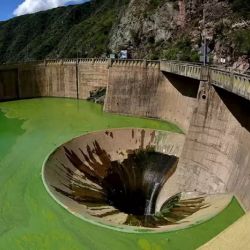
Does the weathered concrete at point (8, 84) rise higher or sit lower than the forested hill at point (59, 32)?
lower

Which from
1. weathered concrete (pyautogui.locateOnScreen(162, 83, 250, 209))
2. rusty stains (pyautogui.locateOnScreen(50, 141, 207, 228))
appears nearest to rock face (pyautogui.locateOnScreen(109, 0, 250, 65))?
weathered concrete (pyautogui.locateOnScreen(162, 83, 250, 209))

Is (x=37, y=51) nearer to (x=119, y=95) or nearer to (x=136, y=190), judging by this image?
(x=119, y=95)

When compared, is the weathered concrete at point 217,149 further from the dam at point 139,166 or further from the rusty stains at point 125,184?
the rusty stains at point 125,184

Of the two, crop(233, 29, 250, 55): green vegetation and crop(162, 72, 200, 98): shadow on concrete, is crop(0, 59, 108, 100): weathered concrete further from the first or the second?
crop(233, 29, 250, 55): green vegetation

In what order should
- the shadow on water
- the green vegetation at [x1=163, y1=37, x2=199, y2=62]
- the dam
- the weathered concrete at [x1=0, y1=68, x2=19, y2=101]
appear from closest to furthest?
the dam < the shadow on water < the green vegetation at [x1=163, y1=37, x2=199, y2=62] < the weathered concrete at [x1=0, y1=68, x2=19, y2=101]

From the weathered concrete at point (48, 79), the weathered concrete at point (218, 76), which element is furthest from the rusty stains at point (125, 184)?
the weathered concrete at point (48, 79)

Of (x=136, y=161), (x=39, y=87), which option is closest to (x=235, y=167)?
(x=136, y=161)

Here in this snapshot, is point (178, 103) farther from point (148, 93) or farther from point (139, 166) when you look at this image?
point (139, 166)
